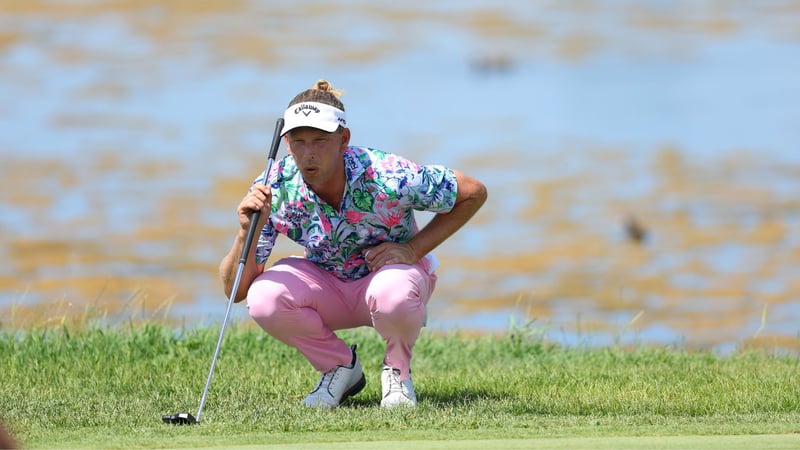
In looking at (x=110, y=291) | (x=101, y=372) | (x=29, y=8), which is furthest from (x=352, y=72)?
(x=101, y=372)

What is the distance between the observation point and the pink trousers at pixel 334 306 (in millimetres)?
5527

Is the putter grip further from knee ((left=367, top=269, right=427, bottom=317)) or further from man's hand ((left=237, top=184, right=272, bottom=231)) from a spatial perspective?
knee ((left=367, top=269, right=427, bottom=317))

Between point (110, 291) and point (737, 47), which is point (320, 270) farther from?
point (737, 47)

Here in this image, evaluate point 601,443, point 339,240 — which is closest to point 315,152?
point 339,240

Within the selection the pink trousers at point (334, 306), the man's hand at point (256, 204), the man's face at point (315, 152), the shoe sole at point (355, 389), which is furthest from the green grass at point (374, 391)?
the man's face at point (315, 152)

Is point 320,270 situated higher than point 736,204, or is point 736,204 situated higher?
point 736,204

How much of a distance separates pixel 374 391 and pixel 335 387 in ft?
1.36

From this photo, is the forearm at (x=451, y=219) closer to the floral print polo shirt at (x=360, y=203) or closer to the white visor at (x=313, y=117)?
the floral print polo shirt at (x=360, y=203)

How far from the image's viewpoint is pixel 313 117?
5344 mm

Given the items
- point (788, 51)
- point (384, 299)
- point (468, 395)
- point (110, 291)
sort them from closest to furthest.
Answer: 1. point (384, 299)
2. point (468, 395)
3. point (110, 291)
4. point (788, 51)

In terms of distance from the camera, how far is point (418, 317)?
18.3 ft

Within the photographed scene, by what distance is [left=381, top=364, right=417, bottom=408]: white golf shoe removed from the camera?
562cm

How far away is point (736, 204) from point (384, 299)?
8.76 m

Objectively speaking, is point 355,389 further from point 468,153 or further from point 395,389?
point 468,153
